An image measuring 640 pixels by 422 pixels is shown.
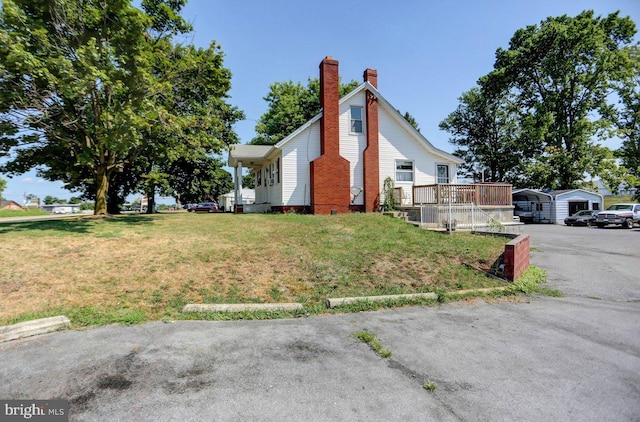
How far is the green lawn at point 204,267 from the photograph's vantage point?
588 cm

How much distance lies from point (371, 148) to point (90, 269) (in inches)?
588

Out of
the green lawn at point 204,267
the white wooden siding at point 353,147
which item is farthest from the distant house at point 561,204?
the green lawn at point 204,267

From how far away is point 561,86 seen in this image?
36938 millimetres

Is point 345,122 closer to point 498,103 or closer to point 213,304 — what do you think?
point 213,304

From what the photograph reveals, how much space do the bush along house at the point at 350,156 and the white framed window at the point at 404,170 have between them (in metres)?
0.06

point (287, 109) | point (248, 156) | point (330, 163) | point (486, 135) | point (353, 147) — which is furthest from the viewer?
point (486, 135)

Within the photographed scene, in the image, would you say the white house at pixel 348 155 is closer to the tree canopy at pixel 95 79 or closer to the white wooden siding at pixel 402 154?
the white wooden siding at pixel 402 154

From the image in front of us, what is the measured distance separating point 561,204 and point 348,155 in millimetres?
27401

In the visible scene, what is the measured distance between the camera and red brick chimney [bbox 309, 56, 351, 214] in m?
17.5

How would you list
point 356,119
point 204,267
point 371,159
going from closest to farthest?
point 204,267, point 371,159, point 356,119

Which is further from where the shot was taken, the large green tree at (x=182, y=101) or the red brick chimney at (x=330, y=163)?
the red brick chimney at (x=330, y=163)

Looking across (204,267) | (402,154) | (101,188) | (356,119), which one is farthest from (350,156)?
(101,188)

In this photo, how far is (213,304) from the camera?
19.4ft

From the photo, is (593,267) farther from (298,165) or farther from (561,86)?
(561,86)
